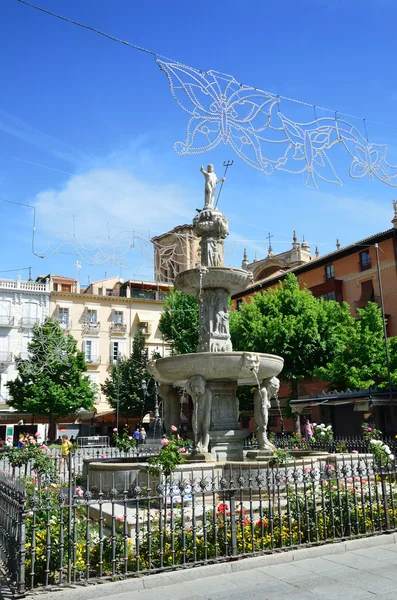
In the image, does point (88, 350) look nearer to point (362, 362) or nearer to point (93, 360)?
point (93, 360)

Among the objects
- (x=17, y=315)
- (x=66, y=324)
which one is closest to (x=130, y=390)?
(x=66, y=324)

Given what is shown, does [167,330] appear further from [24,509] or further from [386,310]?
[24,509]

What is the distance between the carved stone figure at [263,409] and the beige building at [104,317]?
36007 mm

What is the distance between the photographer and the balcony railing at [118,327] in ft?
169

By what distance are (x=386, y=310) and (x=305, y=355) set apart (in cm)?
969

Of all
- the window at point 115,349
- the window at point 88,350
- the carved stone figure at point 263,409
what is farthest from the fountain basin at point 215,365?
the window at point 115,349

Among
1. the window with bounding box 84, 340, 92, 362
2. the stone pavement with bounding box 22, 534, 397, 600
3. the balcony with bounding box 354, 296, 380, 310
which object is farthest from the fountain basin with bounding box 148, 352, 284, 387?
the window with bounding box 84, 340, 92, 362

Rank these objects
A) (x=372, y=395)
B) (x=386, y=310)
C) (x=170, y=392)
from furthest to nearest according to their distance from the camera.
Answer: (x=386, y=310)
(x=372, y=395)
(x=170, y=392)

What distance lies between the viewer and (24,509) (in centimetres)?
548

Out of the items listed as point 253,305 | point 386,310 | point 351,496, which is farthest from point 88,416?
point 351,496

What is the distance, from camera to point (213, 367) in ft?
37.9

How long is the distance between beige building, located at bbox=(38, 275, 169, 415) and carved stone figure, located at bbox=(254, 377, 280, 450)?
36.0 meters

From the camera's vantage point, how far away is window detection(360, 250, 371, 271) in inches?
1597

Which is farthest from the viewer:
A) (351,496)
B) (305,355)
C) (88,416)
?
(88,416)
